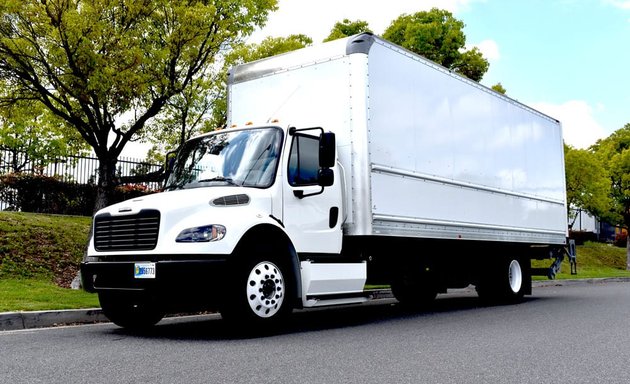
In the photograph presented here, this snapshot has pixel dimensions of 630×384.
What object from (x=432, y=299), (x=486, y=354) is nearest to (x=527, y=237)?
(x=432, y=299)

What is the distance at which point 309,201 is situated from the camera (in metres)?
8.14

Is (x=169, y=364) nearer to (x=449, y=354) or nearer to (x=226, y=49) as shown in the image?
(x=449, y=354)

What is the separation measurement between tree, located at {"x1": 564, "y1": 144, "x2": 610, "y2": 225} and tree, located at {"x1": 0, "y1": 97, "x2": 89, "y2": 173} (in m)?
24.3

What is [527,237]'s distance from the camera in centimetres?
1281

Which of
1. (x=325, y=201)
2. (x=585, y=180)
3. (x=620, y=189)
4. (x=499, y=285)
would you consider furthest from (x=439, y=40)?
(x=325, y=201)

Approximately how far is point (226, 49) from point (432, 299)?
7258 millimetres

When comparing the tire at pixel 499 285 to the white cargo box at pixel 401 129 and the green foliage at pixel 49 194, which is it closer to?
the white cargo box at pixel 401 129

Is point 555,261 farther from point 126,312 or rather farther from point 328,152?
point 126,312

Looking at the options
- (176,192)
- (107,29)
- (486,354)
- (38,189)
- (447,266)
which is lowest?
(486,354)

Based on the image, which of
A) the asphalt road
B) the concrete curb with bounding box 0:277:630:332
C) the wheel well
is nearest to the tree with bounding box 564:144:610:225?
the asphalt road

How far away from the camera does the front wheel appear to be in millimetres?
6930

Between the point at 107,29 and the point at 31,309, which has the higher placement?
the point at 107,29

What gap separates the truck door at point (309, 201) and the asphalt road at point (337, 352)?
113cm

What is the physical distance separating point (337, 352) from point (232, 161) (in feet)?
9.59
